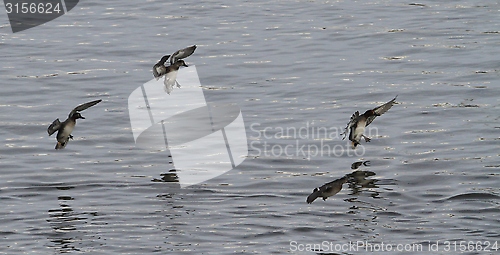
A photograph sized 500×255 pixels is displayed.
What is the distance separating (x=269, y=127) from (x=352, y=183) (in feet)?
9.27

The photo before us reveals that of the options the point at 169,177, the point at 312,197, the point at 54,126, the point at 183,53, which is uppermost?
the point at 183,53

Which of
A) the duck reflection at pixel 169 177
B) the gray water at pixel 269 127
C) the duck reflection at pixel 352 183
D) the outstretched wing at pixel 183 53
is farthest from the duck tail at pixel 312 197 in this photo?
the outstretched wing at pixel 183 53

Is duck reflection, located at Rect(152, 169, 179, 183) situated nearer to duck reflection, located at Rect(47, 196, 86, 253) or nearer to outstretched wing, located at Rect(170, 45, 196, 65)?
duck reflection, located at Rect(47, 196, 86, 253)

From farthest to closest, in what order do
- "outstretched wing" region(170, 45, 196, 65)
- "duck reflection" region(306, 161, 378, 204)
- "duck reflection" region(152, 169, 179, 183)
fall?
1. "outstretched wing" region(170, 45, 196, 65)
2. "duck reflection" region(152, 169, 179, 183)
3. "duck reflection" region(306, 161, 378, 204)

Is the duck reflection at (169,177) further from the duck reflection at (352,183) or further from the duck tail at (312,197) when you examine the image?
the duck tail at (312,197)

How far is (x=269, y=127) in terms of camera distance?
14.4 metres

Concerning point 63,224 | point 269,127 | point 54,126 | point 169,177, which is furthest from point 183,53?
point 63,224

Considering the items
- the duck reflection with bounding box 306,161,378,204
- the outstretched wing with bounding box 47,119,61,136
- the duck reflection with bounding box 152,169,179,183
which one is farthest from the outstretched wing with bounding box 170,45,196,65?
the duck reflection with bounding box 306,161,378,204

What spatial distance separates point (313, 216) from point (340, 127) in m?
3.80

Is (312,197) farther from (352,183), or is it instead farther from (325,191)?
(352,183)

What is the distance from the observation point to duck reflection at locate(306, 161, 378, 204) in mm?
10289

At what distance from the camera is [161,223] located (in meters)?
10.4

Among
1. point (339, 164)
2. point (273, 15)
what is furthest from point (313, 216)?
point (273, 15)

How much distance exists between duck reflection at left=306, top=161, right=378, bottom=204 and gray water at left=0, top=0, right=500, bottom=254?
0.19 ft
